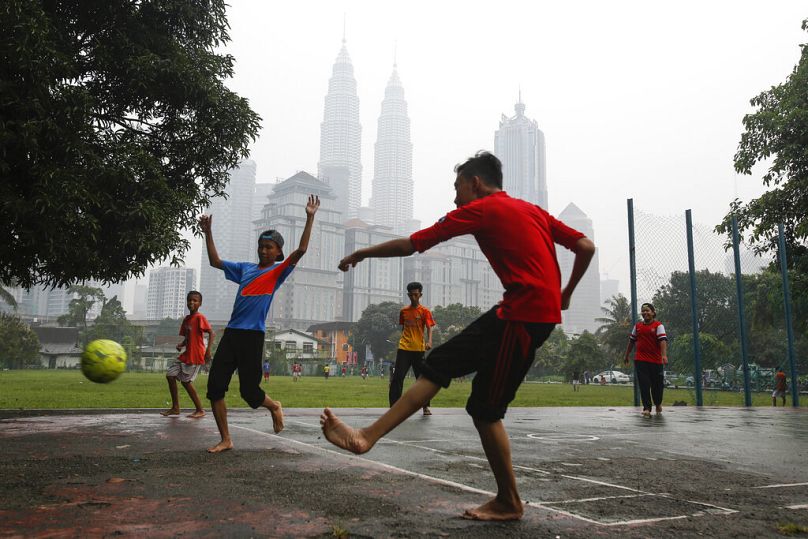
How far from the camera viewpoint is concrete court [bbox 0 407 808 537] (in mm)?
2934

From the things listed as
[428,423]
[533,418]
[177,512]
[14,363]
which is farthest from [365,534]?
[14,363]

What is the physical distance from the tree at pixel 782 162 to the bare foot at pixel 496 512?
16.7 metres

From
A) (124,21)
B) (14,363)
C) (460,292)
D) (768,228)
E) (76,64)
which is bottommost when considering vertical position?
(14,363)

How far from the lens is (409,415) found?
3.18 meters

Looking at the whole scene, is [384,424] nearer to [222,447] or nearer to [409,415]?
[409,415]

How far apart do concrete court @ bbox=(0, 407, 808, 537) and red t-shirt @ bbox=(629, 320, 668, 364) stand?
11.2ft

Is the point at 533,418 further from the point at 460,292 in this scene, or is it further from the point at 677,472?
the point at 460,292

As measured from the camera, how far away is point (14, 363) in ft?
226

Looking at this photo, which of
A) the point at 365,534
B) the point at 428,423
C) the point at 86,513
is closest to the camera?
the point at 365,534

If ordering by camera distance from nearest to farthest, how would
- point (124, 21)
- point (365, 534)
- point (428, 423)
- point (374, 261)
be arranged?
point (365, 534), point (428, 423), point (124, 21), point (374, 261)

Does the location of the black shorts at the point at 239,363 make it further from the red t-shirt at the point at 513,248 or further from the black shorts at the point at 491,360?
the red t-shirt at the point at 513,248

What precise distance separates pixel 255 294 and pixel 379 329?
85.4 m

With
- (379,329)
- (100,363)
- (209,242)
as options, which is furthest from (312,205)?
(379,329)

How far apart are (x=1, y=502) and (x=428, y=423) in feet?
19.5
